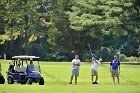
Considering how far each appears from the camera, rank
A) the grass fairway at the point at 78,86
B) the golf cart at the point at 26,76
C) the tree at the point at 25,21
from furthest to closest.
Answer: the tree at the point at 25,21 → the golf cart at the point at 26,76 → the grass fairway at the point at 78,86

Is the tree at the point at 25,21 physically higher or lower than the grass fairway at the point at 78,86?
higher

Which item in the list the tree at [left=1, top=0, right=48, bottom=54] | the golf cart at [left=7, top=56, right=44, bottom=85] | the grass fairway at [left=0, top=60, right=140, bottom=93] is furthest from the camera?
the tree at [left=1, top=0, right=48, bottom=54]

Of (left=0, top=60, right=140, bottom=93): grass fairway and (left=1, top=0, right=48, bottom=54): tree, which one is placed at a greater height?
(left=1, top=0, right=48, bottom=54): tree

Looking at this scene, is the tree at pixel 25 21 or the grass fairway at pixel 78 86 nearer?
the grass fairway at pixel 78 86

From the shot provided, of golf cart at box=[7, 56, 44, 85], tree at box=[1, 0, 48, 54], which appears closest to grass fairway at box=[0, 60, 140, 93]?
golf cart at box=[7, 56, 44, 85]

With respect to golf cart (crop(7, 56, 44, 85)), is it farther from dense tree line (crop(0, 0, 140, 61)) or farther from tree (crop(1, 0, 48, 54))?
tree (crop(1, 0, 48, 54))

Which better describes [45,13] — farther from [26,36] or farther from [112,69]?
[112,69]

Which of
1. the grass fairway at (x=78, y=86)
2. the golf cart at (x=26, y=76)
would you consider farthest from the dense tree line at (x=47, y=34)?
the golf cart at (x=26, y=76)

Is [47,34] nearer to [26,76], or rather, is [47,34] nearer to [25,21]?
[25,21]

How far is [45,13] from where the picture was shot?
88250 mm

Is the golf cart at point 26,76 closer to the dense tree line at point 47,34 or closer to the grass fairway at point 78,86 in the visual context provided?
the grass fairway at point 78,86

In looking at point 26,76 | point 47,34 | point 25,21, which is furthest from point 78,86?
point 25,21

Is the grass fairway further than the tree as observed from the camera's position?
No

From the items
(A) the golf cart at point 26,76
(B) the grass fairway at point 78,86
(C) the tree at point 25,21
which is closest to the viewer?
(B) the grass fairway at point 78,86
